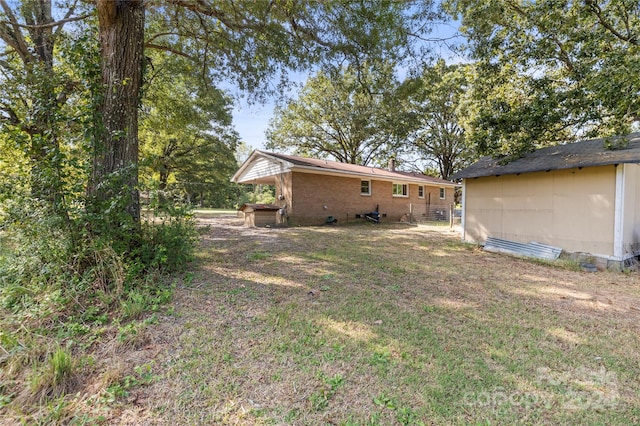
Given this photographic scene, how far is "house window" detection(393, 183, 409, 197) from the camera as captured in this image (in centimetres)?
1811

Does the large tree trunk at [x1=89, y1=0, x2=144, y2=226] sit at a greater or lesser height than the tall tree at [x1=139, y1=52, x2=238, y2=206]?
lesser

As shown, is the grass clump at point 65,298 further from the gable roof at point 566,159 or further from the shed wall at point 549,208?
the shed wall at point 549,208

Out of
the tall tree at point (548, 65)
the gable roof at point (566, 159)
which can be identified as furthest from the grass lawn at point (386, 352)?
the tall tree at point (548, 65)

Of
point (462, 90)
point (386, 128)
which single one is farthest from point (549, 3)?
point (386, 128)

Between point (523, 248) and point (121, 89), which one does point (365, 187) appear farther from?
point (121, 89)

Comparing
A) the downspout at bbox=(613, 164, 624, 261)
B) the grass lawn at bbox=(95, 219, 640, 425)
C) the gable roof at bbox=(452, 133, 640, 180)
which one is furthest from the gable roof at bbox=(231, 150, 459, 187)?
the downspout at bbox=(613, 164, 624, 261)

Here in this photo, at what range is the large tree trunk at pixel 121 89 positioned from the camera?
4098 millimetres

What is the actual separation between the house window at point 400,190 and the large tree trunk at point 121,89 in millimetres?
15506

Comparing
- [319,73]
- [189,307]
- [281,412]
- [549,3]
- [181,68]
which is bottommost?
[281,412]

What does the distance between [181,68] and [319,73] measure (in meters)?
4.98

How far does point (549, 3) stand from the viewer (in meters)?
7.64

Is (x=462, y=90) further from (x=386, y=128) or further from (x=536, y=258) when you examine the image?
(x=536, y=258)

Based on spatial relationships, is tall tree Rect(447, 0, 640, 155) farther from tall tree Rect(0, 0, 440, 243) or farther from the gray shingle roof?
the gray shingle roof

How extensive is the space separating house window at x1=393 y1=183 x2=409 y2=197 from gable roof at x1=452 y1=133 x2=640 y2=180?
27.6ft
